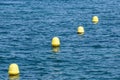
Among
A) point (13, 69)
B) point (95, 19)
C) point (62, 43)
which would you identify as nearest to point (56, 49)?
point (62, 43)

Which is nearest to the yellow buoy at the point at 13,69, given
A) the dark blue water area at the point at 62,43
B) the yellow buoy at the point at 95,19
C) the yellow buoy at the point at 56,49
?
the dark blue water area at the point at 62,43

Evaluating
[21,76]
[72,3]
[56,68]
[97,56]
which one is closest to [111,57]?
[97,56]

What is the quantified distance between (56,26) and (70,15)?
10991mm

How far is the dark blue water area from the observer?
3603 centimetres

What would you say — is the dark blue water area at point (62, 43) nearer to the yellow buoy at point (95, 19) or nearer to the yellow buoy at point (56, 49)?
the yellow buoy at point (56, 49)

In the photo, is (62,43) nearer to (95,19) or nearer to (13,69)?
(13,69)

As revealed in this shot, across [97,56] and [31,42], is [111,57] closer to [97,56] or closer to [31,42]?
[97,56]

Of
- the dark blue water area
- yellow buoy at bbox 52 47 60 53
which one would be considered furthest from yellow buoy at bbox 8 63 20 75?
yellow buoy at bbox 52 47 60 53

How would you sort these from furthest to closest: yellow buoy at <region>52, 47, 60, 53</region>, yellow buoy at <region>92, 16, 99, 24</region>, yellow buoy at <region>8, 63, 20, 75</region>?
yellow buoy at <region>92, 16, 99, 24</region>, yellow buoy at <region>52, 47, 60, 53</region>, yellow buoy at <region>8, 63, 20, 75</region>

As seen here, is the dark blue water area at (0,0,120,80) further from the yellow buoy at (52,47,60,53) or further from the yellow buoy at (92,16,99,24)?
the yellow buoy at (92,16,99,24)

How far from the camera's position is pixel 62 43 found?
151ft

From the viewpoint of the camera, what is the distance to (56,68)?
36.9m

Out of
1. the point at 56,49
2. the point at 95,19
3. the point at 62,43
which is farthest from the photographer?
the point at 95,19

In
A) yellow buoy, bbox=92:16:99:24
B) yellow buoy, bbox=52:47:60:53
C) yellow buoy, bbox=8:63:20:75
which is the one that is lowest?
yellow buoy, bbox=8:63:20:75
